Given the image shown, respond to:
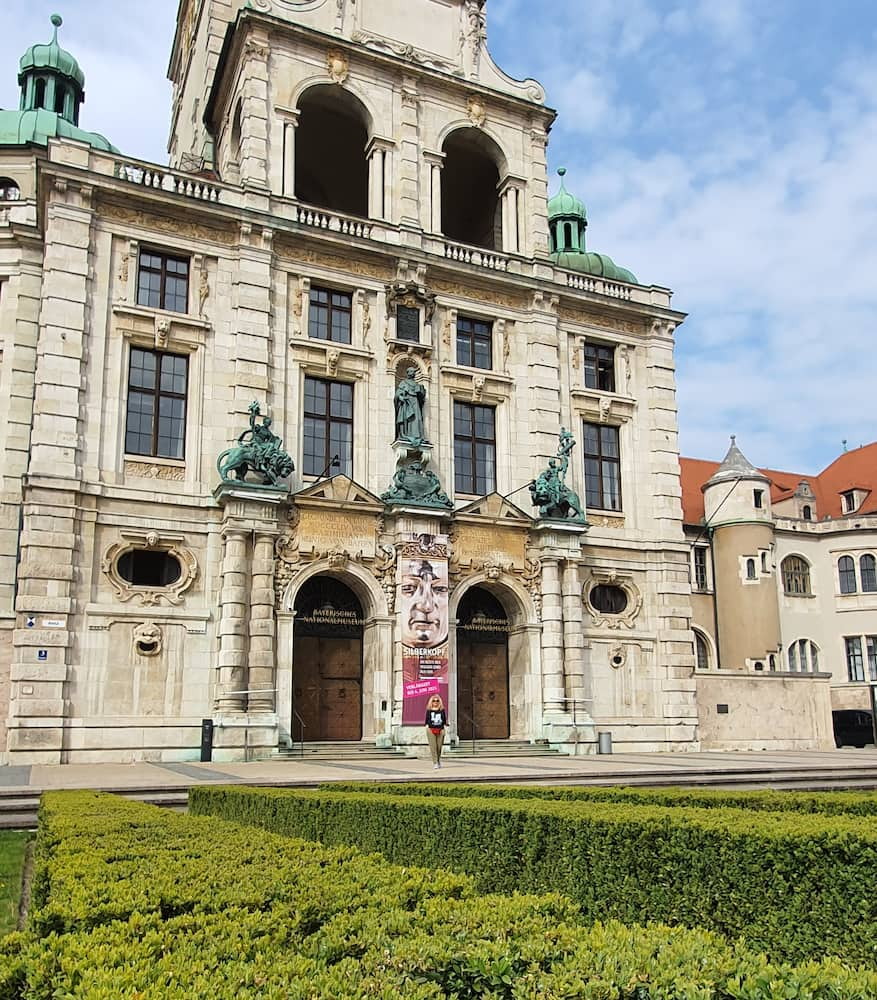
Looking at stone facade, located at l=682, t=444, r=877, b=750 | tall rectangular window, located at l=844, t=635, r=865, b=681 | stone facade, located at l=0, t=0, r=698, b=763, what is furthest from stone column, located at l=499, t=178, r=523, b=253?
tall rectangular window, located at l=844, t=635, r=865, b=681

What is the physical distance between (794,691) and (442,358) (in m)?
16.8

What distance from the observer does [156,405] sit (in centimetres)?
2678

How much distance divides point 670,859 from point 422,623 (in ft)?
66.1

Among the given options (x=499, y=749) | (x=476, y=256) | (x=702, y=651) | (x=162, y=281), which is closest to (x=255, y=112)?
(x=162, y=281)

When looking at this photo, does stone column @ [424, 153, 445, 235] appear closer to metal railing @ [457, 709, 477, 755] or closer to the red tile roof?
metal railing @ [457, 709, 477, 755]

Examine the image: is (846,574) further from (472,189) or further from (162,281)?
(162,281)

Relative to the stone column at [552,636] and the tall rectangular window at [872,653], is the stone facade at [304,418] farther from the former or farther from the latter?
the tall rectangular window at [872,653]

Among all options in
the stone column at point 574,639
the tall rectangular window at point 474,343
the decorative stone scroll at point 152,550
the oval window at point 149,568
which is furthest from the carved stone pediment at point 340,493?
the stone column at point 574,639

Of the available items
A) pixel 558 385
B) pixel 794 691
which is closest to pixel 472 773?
pixel 558 385

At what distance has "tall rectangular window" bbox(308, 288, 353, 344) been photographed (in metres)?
29.5

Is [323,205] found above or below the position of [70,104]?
below

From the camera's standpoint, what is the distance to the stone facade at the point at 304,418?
979 inches

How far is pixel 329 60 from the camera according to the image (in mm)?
31453

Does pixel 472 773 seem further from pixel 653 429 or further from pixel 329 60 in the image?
pixel 329 60
